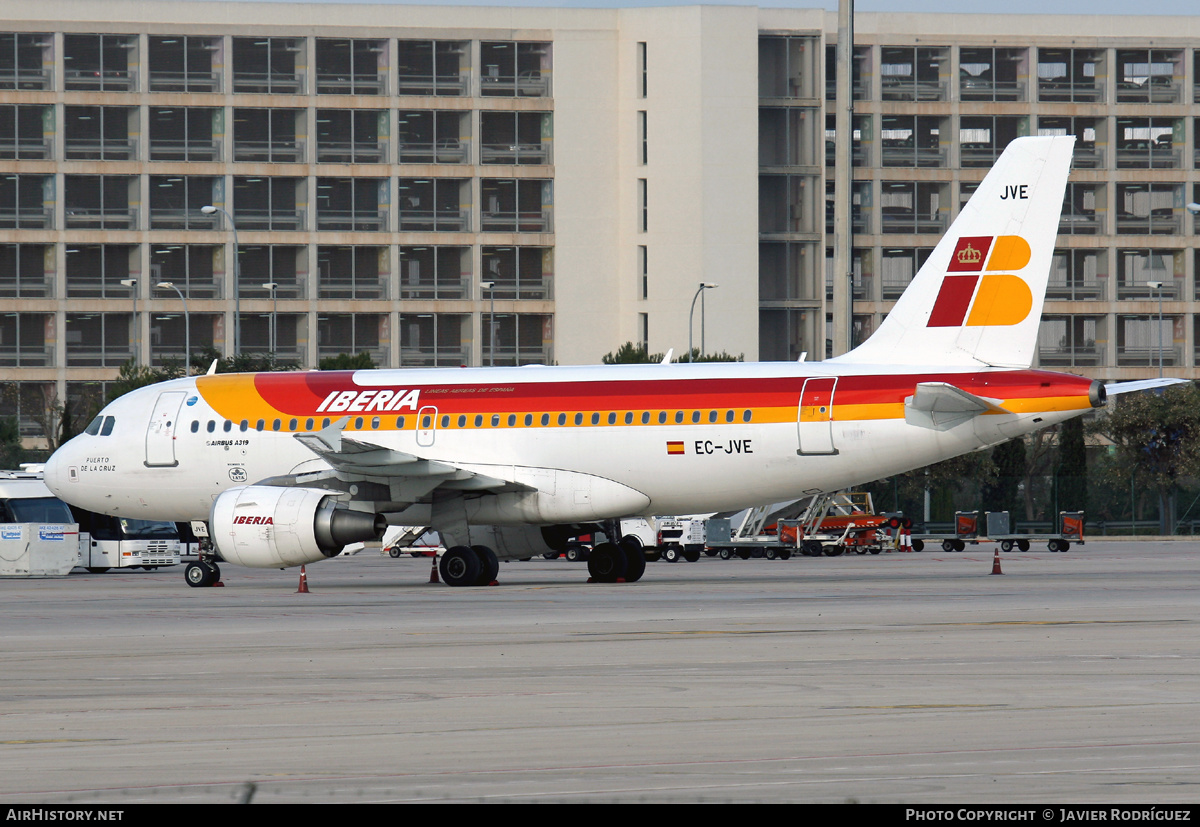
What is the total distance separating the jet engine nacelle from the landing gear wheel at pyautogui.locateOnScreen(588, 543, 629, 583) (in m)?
4.44

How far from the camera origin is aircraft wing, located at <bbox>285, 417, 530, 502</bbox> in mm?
26234

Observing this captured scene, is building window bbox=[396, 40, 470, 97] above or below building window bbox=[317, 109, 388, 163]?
above

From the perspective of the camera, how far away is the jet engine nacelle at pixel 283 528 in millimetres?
26375

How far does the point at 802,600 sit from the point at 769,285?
6985 cm

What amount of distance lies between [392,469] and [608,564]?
15.1 feet

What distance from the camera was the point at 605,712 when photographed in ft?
37.1

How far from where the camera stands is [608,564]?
29.1 m

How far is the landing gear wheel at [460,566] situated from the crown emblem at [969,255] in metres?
9.83

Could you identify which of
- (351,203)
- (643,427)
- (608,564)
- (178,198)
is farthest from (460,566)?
(178,198)

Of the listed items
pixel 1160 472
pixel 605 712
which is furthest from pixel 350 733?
pixel 1160 472

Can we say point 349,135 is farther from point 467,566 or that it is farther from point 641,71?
point 467,566

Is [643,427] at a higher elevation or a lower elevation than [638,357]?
lower

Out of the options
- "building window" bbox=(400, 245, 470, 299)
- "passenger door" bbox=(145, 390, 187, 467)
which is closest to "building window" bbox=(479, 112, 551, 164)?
"building window" bbox=(400, 245, 470, 299)

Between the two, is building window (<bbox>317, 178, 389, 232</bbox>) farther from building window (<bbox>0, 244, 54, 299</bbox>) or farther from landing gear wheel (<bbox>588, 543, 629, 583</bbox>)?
landing gear wheel (<bbox>588, 543, 629, 583</bbox>)
